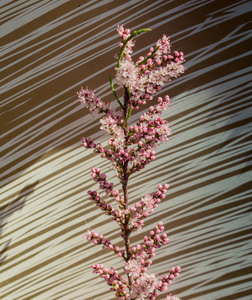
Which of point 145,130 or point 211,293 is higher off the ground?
point 145,130

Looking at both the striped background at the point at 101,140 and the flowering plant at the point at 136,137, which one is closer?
the flowering plant at the point at 136,137

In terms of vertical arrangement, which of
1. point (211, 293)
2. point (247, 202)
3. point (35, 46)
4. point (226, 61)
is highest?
point (35, 46)

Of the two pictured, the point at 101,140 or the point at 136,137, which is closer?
the point at 136,137

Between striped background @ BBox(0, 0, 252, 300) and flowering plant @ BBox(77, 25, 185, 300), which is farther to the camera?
striped background @ BBox(0, 0, 252, 300)

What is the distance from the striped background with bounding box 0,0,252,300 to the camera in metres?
1.28

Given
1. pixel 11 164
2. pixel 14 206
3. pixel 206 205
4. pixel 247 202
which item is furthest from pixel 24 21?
pixel 247 202

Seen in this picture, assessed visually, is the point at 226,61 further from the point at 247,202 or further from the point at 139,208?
the point at 139,208

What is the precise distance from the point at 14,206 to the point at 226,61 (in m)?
1.32

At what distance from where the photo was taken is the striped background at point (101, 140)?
128 cm

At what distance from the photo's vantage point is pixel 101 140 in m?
1.30

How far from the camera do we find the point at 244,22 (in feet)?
4.15

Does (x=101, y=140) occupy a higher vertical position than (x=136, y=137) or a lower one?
higher

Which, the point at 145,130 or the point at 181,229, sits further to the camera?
the point at 181,229

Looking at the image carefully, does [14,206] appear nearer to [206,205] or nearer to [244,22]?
[206,205]
